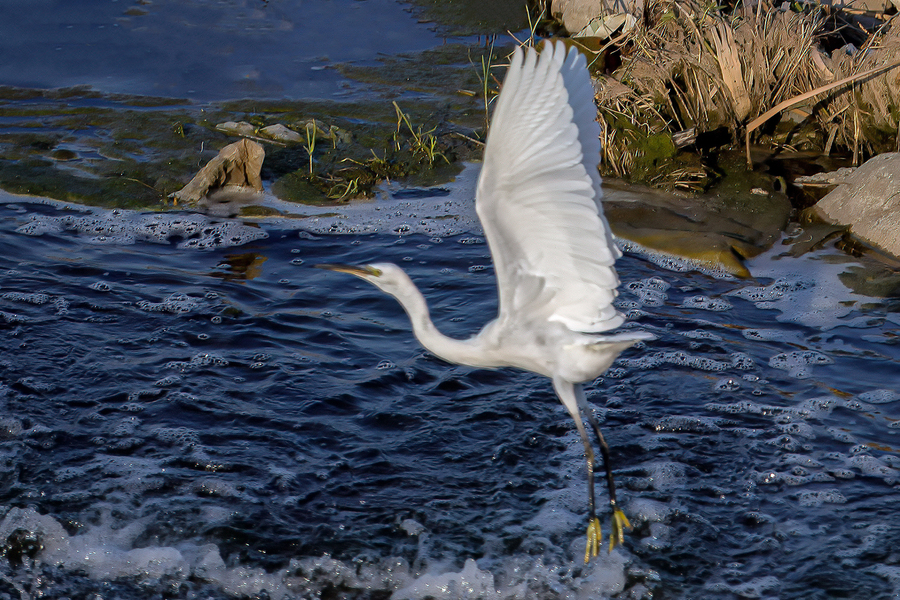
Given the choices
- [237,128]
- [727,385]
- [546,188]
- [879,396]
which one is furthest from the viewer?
[237,128]

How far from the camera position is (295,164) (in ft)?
24.3

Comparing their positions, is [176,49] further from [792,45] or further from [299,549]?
[299,549]

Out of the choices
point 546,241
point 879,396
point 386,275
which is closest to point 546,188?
point 546,241

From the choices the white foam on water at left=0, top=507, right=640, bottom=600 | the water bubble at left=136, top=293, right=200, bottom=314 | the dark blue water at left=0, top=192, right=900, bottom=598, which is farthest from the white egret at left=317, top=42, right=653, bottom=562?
the water bubble at left=136, top=293, right=200, bottom=314

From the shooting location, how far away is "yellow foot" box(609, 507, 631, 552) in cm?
402

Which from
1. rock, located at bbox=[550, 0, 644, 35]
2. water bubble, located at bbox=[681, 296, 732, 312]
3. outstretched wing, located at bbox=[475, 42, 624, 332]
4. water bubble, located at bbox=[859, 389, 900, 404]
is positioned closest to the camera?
outstretched wing, located at bbox=[475, 42, 624, 332]

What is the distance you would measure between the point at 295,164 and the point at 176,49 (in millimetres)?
3092

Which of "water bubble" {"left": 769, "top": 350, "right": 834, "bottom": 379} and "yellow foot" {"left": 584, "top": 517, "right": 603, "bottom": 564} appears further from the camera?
"water bubble" {"left": 769, "top": 350, "right": 834, "bottom": 379}

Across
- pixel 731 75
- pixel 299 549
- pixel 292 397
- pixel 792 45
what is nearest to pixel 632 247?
pixel 731 75

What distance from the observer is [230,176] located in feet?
22.8

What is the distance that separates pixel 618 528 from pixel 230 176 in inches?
167

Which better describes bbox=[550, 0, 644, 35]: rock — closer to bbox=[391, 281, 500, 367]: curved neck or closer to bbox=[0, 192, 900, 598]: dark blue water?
bbox=[0, 192, 900, 598]: dark blue water

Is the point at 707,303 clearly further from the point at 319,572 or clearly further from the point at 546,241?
the point at 319,572

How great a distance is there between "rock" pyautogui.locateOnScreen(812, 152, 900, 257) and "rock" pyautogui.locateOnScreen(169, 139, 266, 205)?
4.11 metres
